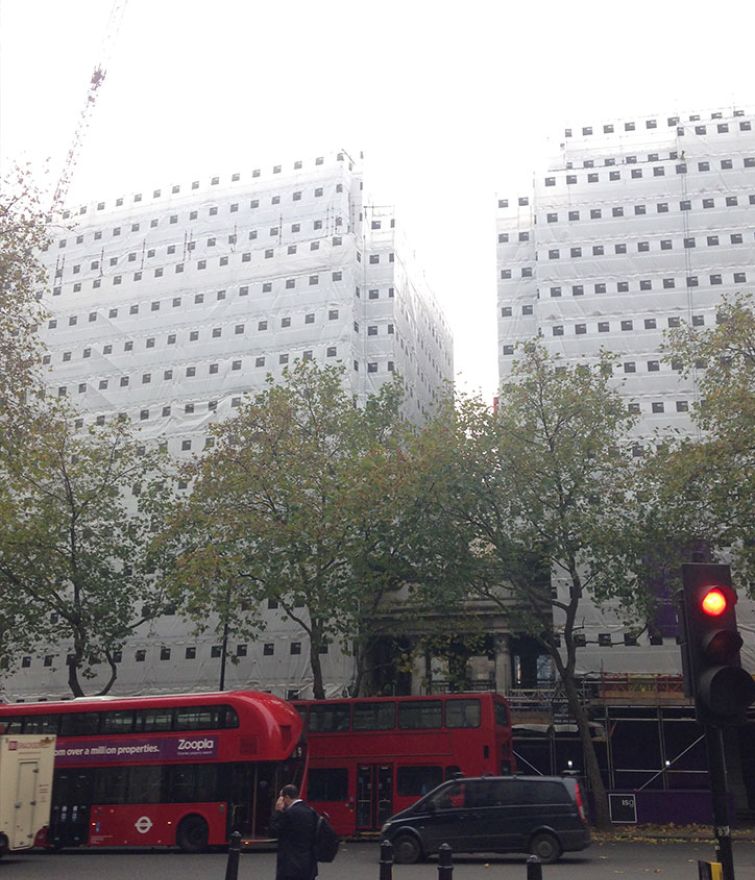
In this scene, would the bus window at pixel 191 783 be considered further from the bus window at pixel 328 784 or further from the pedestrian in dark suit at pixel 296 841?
the pedestrian in dark suit at pixel 296 841

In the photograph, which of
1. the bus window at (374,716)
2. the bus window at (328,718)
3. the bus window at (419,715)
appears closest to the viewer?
the bus window at (419,715)

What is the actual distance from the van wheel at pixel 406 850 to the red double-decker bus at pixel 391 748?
2793mm

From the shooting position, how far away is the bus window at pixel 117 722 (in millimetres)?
22812

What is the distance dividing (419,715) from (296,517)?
27.9 ft

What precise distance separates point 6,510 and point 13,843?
35.0 feet

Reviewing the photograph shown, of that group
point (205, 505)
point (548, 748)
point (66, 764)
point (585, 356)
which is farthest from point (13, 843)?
point (585, 356)

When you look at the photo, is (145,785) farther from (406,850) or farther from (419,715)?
(419,715)

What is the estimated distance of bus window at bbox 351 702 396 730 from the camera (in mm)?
25156

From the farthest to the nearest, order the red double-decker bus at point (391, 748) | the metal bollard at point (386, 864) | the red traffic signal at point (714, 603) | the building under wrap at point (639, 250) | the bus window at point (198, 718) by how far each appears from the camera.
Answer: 1. the building under wrap at point (639, 250)
2. the red double-decker bus at point (391, 748)
3. the bus window at point (198, 718)
4. the metal bollard at point (386, 864)
5. the red traffic signal at point (714, 603)

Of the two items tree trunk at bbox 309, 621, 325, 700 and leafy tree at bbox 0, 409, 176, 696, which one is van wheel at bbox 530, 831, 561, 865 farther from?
leafy tree at bbox 0, 409, 176, 696

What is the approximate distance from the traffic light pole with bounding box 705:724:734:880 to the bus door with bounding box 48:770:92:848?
19118 mm

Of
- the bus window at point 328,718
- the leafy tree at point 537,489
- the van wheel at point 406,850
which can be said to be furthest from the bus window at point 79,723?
the leafy tree at point 537,489

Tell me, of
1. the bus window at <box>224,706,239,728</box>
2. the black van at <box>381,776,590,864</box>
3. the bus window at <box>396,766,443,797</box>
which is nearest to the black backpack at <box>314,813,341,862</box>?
the black van at <box>381,776,590,864</box>

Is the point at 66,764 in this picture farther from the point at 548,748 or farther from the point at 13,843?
the point at 548,748
